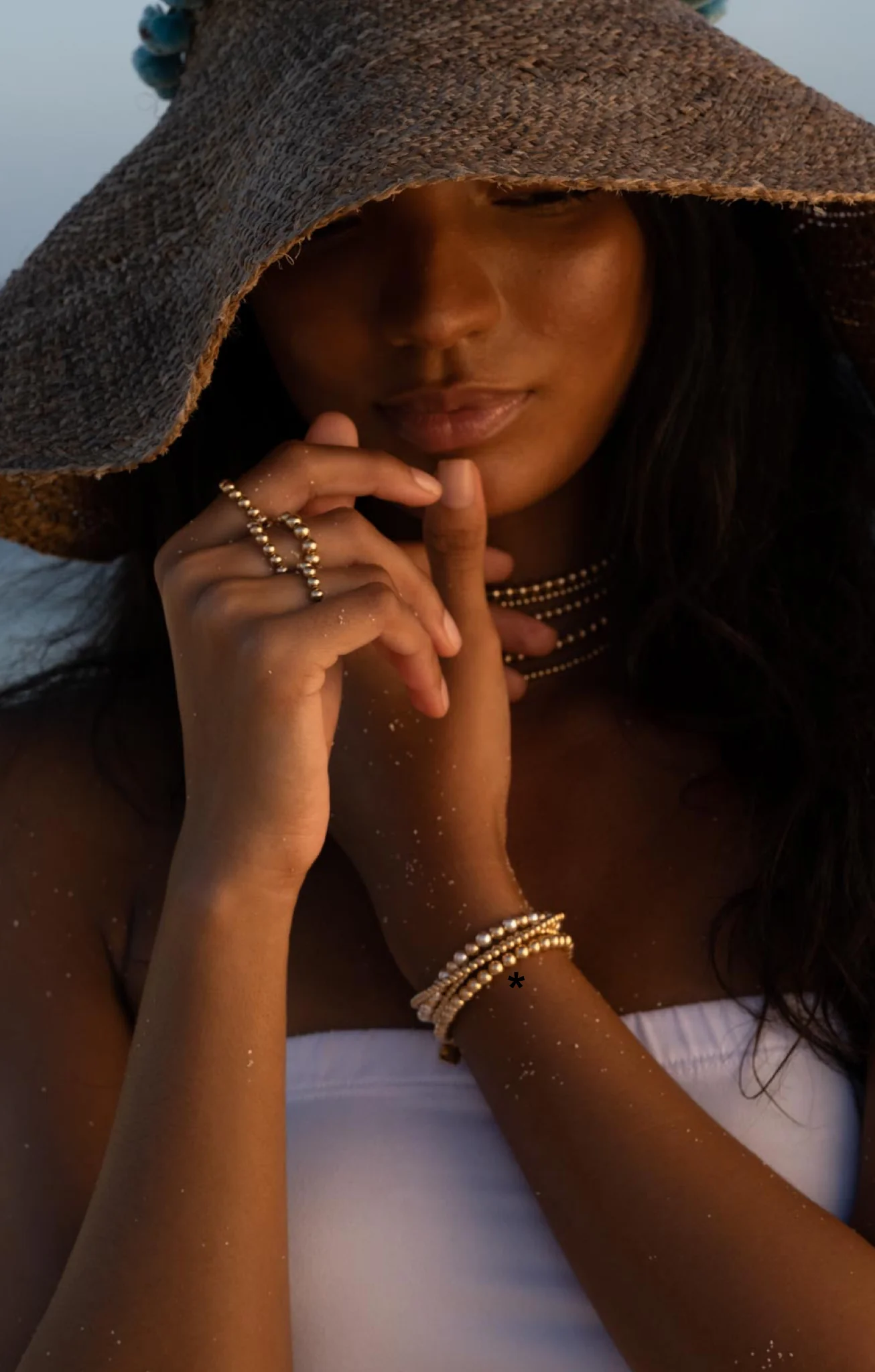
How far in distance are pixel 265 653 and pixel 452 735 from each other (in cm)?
27

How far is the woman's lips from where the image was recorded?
1.29m

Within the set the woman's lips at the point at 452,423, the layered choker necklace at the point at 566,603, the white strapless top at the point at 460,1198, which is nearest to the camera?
the white strapless top at the point at 460,1198

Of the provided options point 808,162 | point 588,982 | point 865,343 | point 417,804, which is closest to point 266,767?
point 417,804

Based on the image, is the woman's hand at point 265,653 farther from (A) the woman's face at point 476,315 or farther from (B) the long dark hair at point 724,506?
(B) the long dark hair at point 724,506

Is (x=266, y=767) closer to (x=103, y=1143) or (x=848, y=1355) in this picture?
(x=103, y=1143)

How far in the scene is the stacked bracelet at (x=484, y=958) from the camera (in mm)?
1186

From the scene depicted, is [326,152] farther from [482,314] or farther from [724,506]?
[724,506]

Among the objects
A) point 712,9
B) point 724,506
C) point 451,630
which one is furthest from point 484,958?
point 712,9

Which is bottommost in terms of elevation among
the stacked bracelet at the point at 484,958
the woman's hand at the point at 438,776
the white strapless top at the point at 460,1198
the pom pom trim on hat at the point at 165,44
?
the white strapless top at the point at 460,1198

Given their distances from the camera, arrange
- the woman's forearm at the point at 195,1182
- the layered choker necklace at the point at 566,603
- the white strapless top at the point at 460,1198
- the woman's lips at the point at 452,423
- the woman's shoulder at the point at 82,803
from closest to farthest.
Result: the woman's forearm at the point at 195,1182 → the white strapless top at the point at 460,1198 → the woman's lips at the point at 452,423 → the woman's shoulder at the point at 82,803 → the layered choker necklace at the point at 566,603

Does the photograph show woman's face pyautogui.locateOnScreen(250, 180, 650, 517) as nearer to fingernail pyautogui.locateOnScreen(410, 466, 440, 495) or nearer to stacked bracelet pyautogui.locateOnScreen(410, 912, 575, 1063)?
fingernail pyautogui.locateOnScreen(410, 466, 440, 495)

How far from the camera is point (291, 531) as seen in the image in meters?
1.11

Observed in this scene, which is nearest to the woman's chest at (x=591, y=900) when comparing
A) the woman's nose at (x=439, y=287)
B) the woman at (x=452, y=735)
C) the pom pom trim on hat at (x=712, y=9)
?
the woman at (x=452, y=735)

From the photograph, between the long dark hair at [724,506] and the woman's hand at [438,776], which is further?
the long dark hair at [724,506]
